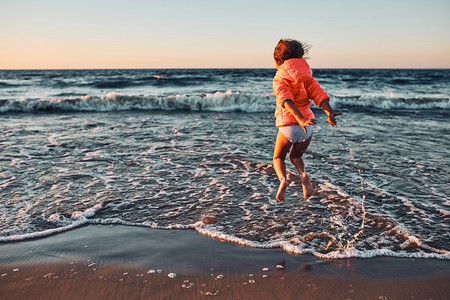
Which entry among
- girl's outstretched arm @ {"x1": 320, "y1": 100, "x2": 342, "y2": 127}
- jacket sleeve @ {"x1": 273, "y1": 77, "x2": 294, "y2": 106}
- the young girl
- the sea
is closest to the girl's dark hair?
the young girl

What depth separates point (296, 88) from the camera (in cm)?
340

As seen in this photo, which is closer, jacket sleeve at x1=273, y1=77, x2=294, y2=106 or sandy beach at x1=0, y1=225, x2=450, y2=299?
sandy beach at x1=0, y1=225, x2=450, y2=299

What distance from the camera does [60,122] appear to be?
A: 11.6m

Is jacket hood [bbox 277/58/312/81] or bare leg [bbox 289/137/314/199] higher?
jacket hood [bbox 277/58/312/81]

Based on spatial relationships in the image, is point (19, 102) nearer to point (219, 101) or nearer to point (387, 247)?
point (219, 101)

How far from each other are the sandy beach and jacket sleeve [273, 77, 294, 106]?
152 cm

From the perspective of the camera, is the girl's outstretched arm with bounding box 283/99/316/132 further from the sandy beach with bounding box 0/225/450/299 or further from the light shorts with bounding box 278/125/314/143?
the sandy beach with bounding box 0/225/450/299

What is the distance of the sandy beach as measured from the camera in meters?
2.70

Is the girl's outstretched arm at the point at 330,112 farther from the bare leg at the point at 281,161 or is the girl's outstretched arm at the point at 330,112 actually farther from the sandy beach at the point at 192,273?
the sandy beach at the point at 192,273


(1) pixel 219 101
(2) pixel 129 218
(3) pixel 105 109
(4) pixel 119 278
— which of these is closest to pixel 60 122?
(3) pixel 105 109

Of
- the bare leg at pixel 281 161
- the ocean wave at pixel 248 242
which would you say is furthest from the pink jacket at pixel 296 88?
the ocean wave at pixel 248 242

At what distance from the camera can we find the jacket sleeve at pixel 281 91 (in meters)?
3.30

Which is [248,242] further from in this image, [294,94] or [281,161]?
[294,94]

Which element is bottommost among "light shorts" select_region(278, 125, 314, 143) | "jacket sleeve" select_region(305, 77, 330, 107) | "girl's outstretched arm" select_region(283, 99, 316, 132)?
"light shorts" select_region(278, 125, 314, 143)
